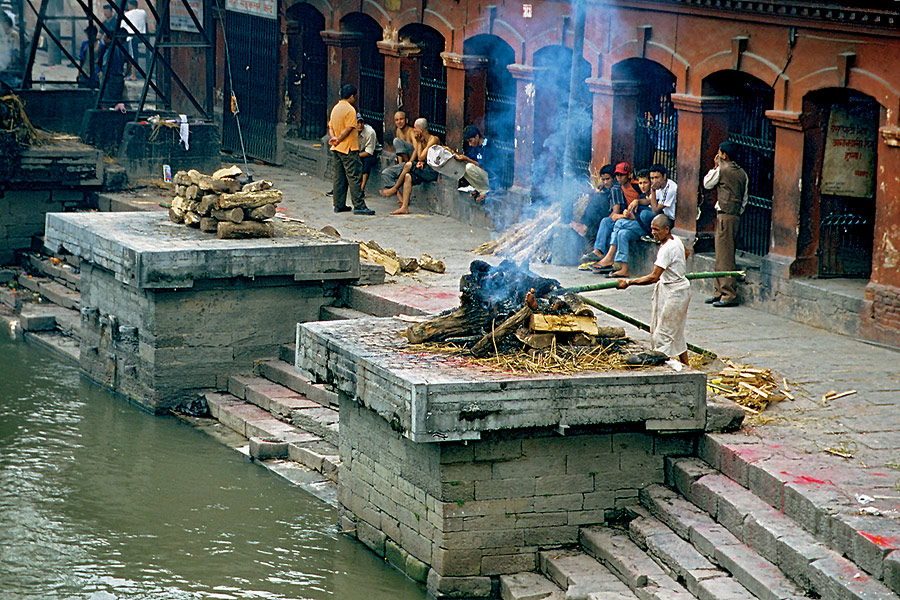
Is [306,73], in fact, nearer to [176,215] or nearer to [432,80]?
[432,80]

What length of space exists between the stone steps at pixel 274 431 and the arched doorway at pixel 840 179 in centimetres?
507

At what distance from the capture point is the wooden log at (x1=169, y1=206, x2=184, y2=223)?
15945 mm

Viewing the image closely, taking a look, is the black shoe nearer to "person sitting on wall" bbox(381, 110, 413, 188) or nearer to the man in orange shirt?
the man in orange shirt

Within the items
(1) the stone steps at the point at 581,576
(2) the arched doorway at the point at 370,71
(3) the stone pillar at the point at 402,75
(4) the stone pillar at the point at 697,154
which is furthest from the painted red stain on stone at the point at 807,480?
(2) the arched doorway at the point at 370,71

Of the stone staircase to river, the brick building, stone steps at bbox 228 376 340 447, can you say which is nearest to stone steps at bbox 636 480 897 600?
the stone staircase to river

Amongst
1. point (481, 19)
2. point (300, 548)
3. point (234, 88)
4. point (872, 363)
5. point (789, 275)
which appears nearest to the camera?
point (300, 548)

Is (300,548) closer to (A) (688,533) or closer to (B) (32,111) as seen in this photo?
(A) (688,533)

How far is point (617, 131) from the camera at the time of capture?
55.6 ft

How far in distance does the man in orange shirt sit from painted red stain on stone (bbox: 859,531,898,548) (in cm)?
1155

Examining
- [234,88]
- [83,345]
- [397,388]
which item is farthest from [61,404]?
[234,88]

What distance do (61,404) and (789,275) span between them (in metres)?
7.44

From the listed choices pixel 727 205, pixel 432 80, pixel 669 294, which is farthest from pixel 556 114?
pixel 669 294

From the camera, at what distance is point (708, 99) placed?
1545 centimetres

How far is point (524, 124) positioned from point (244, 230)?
15.1 ft
